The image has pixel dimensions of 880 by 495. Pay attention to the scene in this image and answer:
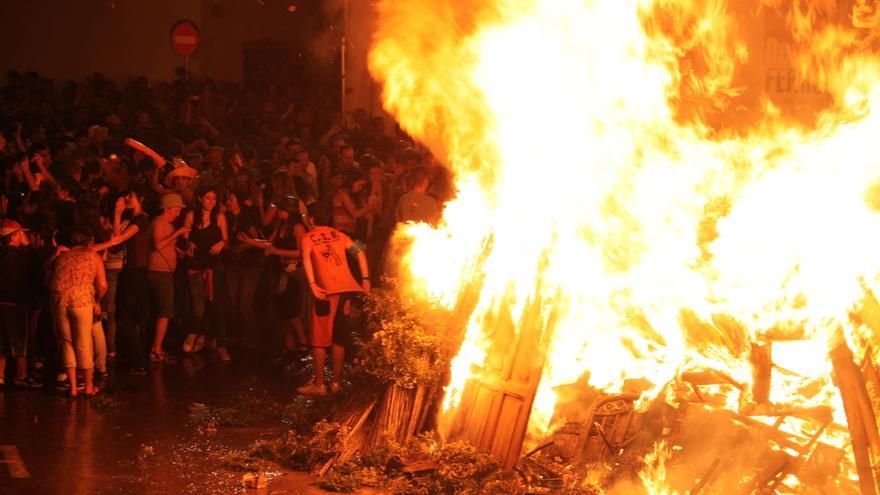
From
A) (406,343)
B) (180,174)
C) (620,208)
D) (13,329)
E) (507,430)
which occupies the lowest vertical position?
(13,329)

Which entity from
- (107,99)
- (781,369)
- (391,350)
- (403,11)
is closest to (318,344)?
(391,350)

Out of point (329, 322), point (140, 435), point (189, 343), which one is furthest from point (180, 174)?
point (140, 435)

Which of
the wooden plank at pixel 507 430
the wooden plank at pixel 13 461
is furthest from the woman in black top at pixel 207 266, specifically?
the wooden plank at pixel 507 430

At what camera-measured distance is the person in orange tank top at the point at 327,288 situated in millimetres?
11656

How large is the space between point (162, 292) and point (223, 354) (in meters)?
1.25

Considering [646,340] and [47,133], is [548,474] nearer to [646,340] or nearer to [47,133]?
[646,340]

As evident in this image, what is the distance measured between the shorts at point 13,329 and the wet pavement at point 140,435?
18.1 inches

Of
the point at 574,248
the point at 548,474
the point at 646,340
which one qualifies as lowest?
the point at 548,474

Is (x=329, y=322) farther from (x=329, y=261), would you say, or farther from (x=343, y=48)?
(x=343, y=48)

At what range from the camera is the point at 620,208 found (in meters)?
9.12

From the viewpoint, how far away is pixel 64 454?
9.25 meters

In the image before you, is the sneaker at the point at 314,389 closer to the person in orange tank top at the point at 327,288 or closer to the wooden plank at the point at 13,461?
the person in orange tank top at the point at 327,288

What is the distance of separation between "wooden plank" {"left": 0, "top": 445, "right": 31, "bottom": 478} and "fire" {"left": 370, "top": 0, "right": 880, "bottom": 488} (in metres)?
3.57

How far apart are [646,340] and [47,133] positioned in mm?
11572
